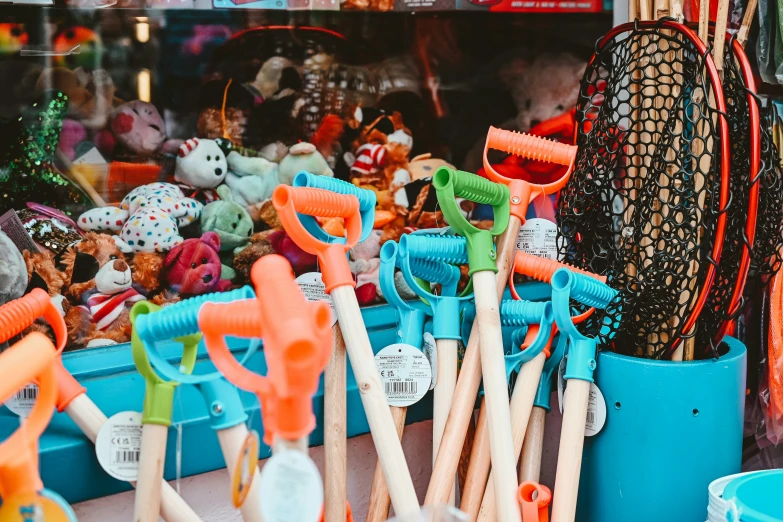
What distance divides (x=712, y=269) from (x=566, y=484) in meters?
0.37

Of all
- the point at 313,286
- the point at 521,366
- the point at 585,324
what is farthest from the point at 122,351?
the point at 585,324

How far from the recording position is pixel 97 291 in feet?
4.39

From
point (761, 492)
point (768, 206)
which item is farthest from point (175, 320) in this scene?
point (768, 206)

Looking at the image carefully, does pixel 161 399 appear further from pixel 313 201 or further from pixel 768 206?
pixel 768 206

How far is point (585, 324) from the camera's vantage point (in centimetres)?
123

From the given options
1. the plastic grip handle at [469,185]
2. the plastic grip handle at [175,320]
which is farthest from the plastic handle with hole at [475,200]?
the plastic grip handle at [175,320]

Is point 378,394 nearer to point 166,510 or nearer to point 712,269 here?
point 166,510

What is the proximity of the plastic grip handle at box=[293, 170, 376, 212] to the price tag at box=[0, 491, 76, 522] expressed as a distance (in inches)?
18.9

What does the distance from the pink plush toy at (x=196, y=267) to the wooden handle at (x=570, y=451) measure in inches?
26.8

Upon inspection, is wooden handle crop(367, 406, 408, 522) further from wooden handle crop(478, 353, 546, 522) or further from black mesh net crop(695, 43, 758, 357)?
black mesh net crop(695, 43, 758, 357)

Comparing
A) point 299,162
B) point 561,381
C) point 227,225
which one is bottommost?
point 561,381

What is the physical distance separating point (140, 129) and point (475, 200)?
25.7 inches

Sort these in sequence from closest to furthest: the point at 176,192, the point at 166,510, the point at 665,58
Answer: the point at 166,510
the point at 665,58
the point at 176,192

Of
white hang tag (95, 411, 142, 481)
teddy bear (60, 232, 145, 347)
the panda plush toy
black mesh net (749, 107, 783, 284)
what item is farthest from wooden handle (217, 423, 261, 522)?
black mesh net (749, 107, 783, 284)
